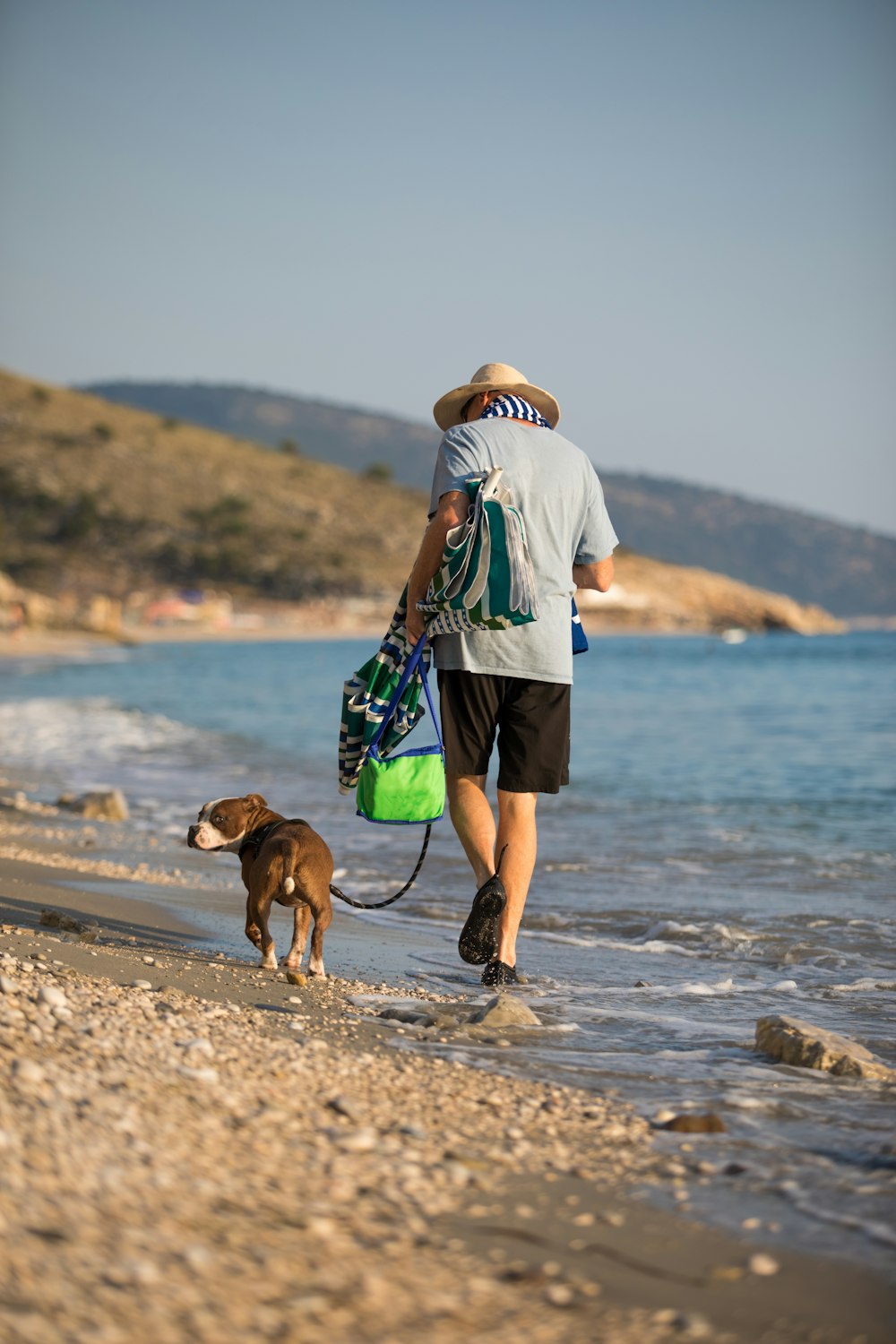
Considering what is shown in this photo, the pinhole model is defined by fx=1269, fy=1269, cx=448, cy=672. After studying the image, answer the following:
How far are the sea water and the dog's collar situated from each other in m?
0.45

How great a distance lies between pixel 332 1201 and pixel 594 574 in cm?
263

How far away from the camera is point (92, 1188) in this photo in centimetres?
218

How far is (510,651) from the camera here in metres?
4.25

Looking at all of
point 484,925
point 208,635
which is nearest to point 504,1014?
point 484,925

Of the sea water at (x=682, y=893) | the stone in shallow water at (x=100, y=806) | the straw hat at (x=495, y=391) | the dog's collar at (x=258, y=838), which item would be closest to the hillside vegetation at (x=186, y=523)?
the sea water at (x=682, y=893)

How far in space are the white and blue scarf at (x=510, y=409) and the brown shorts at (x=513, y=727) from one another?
0.91 m

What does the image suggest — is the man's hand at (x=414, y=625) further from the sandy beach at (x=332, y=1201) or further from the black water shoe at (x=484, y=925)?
the sandy beach at (x=332, y=1201)

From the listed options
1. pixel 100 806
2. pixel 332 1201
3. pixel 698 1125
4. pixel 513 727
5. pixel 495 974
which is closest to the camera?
pixel 332 1201

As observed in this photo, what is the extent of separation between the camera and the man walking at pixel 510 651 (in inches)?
167

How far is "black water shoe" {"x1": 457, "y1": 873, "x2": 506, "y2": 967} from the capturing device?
4273mm

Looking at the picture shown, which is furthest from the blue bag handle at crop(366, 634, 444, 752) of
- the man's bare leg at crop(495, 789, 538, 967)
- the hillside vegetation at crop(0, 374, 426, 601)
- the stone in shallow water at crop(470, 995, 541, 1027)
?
the hillside vegetation at crop(0, 374, 426, 601)

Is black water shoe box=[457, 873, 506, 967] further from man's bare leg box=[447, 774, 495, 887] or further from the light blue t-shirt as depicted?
the light blue t-shirt

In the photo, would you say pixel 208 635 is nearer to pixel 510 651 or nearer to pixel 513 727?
pixel 513 727

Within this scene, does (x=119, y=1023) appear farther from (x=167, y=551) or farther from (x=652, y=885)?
(x=167, y=551)
